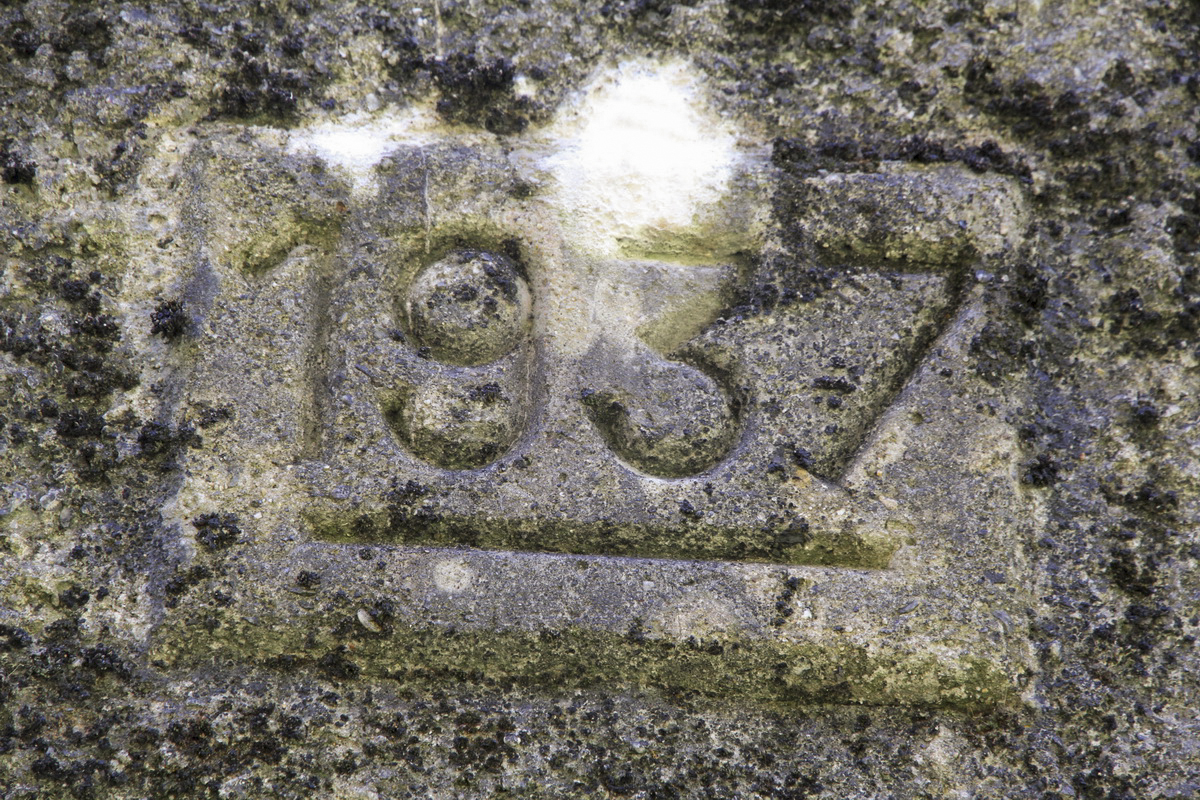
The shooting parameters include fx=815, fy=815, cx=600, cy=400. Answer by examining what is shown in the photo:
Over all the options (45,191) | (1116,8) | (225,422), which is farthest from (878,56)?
(45,191)

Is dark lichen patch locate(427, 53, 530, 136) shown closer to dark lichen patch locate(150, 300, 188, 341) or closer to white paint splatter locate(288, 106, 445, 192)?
white paint splatter locate(288, 106, 445, 192)

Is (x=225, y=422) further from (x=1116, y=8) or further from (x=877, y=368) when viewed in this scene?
(x=1116, y=8)

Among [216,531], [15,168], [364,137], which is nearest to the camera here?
[216,531]

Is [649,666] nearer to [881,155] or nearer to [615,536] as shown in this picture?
[615,536]

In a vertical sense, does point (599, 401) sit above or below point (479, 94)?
below

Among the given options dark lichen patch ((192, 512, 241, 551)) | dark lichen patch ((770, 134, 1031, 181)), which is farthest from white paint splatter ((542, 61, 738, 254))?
dark lichen patch ((192, 512, 241, 551))

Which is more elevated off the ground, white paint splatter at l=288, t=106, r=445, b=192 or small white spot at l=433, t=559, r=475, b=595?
white paint splatter at l=288, t=106, r=445, b=192

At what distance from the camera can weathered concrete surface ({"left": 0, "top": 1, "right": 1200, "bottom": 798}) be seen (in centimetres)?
174

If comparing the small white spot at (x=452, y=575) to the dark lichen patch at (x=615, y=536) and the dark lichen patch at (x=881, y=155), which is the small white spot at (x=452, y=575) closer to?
the dark lichen patch at (x=615, y=536)

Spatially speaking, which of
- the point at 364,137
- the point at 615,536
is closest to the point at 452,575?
the point at 615,536

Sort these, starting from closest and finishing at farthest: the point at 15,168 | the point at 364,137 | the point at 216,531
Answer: the point at 216,531, the point at 15,168, the point at 364,137

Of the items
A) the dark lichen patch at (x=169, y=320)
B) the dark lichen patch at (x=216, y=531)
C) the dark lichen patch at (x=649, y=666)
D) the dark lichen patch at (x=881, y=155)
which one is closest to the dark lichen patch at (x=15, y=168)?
the dark lichen patch at (x=169, y=320)

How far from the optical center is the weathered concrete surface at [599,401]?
5.71 ft

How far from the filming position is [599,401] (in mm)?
1912
